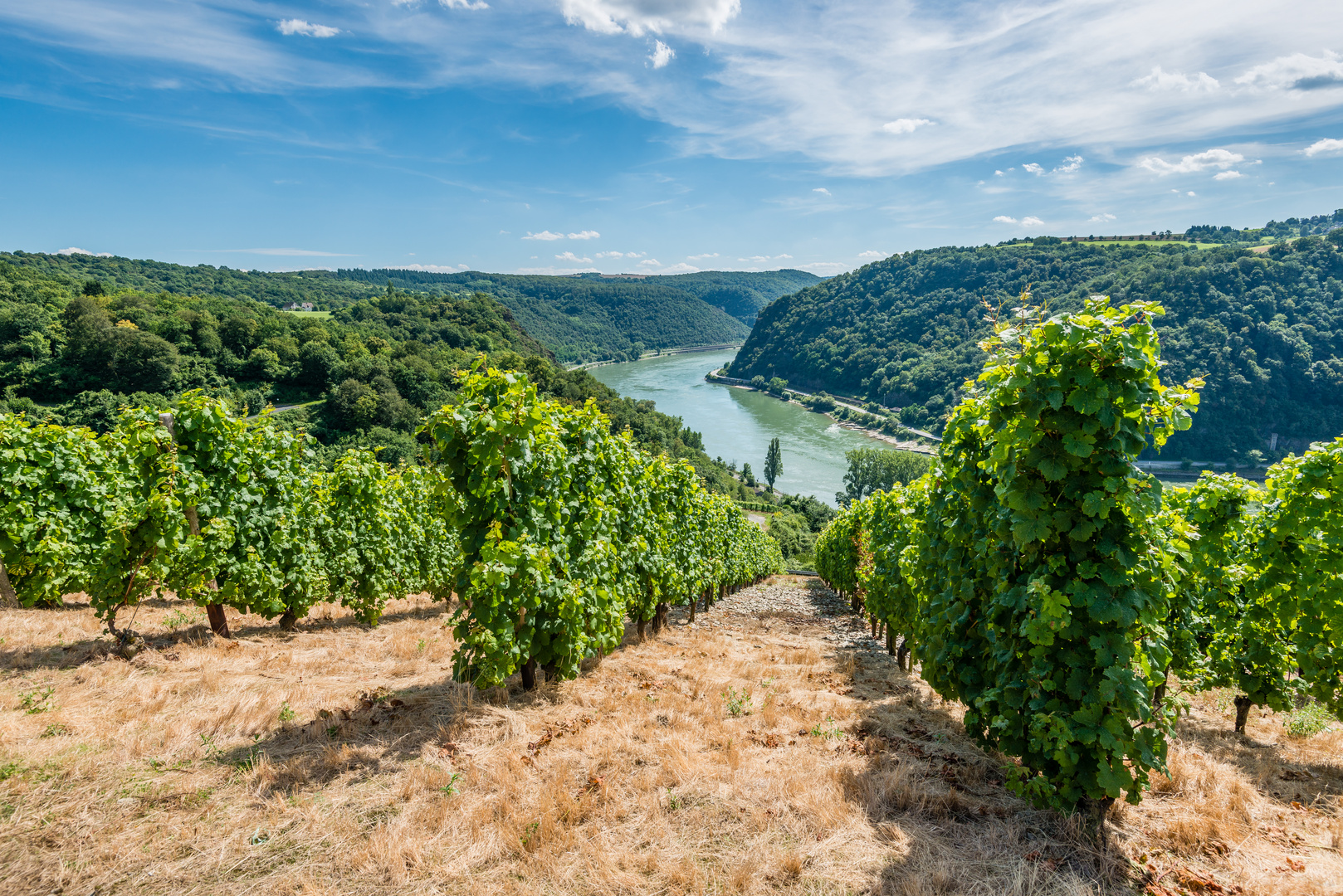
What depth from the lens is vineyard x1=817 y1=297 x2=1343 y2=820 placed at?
13.8ft

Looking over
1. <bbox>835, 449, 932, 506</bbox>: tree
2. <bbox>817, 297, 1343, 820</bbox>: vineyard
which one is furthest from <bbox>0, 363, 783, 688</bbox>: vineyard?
<bbox>835, 449, 932, 506</bbox>: tree

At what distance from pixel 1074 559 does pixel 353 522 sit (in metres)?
12.1

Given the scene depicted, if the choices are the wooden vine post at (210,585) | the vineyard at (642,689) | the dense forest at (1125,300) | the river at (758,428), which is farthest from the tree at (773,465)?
the wooden vine post at (210,585)

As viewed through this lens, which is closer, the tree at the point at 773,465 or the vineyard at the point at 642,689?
the vineyard at the point at 642,689

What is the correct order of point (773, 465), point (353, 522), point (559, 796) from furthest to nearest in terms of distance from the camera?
1. point (773, 465)
2. point (353, 522)
3. point (559, 796)

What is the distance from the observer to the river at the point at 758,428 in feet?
295

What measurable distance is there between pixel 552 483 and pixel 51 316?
80852 mm

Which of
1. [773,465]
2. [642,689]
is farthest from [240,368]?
[642,689]

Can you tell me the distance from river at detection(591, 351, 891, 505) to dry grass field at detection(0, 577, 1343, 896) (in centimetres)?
7694

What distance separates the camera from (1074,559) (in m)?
4.52

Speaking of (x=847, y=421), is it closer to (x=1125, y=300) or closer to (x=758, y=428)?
(x=758, y=428)

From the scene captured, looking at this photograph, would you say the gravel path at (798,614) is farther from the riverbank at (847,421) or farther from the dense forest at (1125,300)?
the riverbank at (847,421)

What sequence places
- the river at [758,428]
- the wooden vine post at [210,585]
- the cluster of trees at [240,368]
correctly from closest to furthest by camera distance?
the wooden vine post at [210,585] → the cluster of trees at [240,368] → the river at [758,428]

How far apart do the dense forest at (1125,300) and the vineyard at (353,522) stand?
5550 cm
